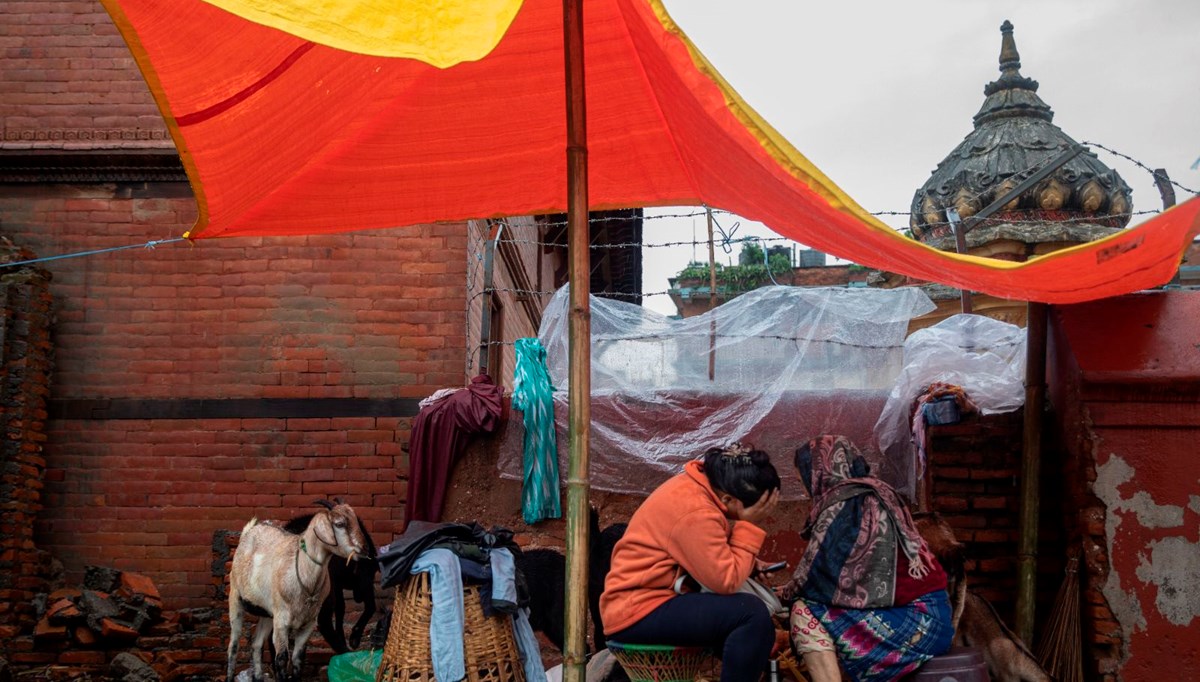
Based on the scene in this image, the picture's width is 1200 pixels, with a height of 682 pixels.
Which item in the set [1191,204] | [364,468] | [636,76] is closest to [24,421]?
[364,468]

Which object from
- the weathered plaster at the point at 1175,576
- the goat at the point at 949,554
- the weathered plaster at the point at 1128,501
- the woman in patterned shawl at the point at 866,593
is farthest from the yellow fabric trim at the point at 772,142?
the weathered plaster at the point at 1175,576

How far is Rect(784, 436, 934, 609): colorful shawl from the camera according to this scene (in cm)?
483

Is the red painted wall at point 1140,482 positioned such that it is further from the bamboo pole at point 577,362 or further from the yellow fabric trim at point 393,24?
the yellow fabric trim at point 393,24

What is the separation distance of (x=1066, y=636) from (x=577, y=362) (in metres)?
3.21

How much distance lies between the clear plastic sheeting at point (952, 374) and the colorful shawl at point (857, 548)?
1794 millimetres

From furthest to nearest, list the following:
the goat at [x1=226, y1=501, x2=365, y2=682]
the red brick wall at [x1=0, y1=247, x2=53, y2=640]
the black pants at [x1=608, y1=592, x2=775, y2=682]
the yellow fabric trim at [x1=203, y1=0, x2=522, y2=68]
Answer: the red brick wall at [x1=0, y1=247, x2=53, y2=640] → the goat at [x1=226, y1=501, x2=365, y2=682] → the black pants at [x1=608, y1=592, x2=775, y2=682] → the yellow fabric trim at [x1=203, y1=0, x2=522, y2=68]

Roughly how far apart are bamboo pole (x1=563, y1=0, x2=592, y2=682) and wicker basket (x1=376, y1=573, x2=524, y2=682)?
827 millimetres

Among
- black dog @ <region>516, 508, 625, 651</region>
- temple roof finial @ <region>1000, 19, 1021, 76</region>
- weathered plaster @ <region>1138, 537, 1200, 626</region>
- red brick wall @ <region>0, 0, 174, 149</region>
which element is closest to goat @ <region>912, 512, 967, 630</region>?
weathered plaster @ <region>1138, 537, 1200, 626</region>

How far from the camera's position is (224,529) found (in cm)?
974

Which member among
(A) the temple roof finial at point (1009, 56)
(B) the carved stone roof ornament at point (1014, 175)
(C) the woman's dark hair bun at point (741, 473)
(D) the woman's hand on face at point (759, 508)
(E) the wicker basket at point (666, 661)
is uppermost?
(A) the temple roof finial at point (1009, 56)

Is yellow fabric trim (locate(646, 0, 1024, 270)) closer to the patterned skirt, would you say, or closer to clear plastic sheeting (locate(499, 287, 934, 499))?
the patterned skirt

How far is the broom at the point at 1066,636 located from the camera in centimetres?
573

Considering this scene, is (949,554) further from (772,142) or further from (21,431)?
(21,431)

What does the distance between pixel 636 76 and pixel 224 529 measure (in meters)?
6.58
